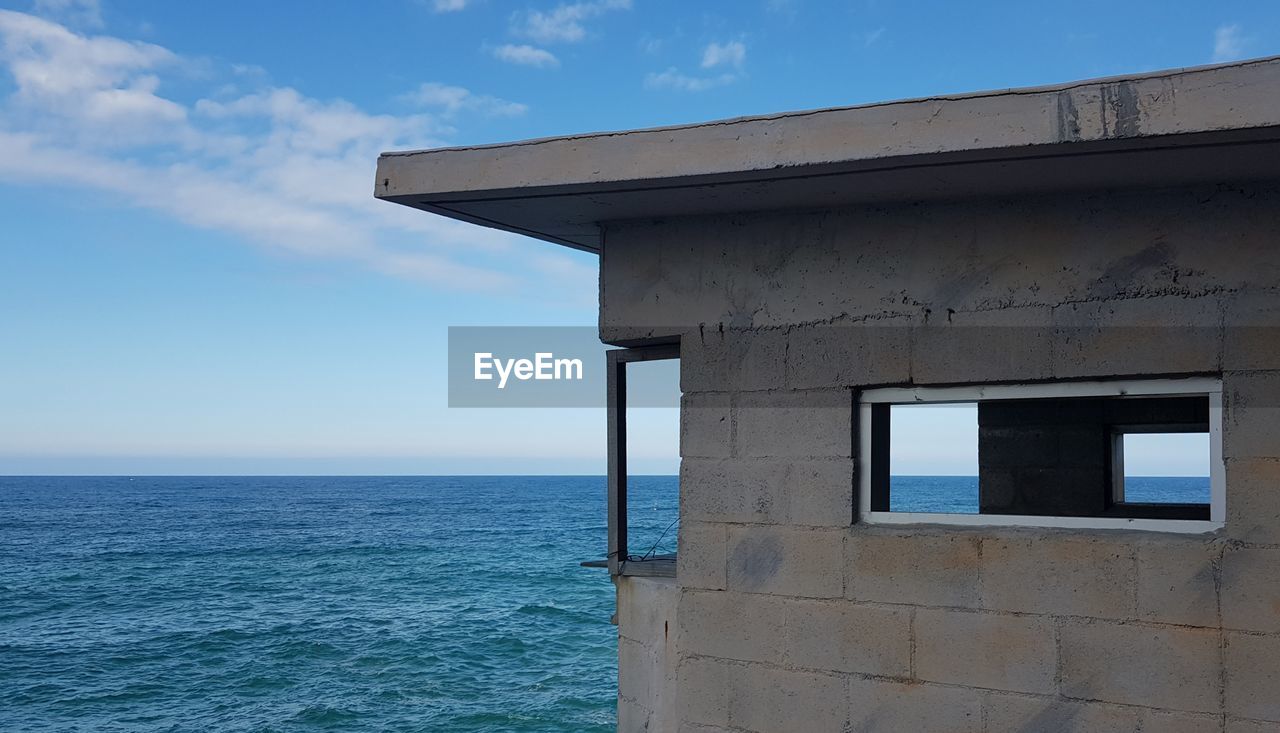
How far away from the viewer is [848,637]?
4121mm

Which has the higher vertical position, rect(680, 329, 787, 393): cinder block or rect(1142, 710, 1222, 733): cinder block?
rect(680, 329, 787, 393): cinder block

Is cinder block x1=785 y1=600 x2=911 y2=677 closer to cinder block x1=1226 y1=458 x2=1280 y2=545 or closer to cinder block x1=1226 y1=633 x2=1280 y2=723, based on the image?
cinder block x1=1226 y1=633 x2=1280 y2=723

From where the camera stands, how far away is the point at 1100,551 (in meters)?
3.71

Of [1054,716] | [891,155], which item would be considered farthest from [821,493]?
[891,155]

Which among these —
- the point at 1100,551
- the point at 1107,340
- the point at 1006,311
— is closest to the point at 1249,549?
the point at 1100,551

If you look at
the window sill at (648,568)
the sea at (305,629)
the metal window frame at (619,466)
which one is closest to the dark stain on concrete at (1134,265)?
the metal window frame at (619,466)

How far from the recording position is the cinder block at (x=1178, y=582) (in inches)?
140

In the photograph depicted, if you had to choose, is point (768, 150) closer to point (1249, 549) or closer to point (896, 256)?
point (896, 256)

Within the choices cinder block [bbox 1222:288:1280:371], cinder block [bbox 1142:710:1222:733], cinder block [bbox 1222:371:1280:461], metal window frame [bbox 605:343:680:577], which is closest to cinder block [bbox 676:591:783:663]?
metal window frame [bbox 605:343:680:577]

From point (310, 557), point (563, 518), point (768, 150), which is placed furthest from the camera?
point (563, 518)

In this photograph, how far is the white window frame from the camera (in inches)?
144

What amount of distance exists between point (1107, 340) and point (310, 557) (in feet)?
189

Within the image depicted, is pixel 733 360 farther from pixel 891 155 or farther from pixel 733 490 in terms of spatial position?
pixel 891 155

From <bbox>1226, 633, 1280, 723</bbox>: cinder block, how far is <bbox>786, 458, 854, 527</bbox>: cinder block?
4.47ft
